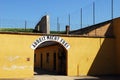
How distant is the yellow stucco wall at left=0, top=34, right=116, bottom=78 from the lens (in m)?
24.8

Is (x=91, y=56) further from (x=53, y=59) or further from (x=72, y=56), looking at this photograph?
(x=53, y=59)

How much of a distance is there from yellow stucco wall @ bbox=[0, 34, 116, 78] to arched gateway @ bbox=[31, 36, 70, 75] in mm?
478

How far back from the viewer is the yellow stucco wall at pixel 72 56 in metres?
24.8

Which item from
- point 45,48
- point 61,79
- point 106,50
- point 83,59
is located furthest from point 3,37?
point 45,48

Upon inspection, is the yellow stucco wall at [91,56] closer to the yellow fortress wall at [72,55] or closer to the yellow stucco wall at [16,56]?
the yellow fortress wall at [72,55]

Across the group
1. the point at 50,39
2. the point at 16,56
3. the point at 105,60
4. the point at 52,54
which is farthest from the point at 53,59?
the point at 16,56

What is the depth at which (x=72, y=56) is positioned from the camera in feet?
88.6

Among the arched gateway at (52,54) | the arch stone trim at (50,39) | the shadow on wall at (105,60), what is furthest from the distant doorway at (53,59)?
the shadow on wall at (105,60)

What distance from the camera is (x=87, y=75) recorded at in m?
27.3

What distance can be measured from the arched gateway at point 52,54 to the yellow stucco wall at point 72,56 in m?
0.48

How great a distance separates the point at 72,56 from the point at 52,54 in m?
8.28

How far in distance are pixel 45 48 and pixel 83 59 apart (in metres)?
12.3

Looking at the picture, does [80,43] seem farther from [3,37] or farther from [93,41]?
[3,37]

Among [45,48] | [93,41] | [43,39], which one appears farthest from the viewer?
[45,48]
